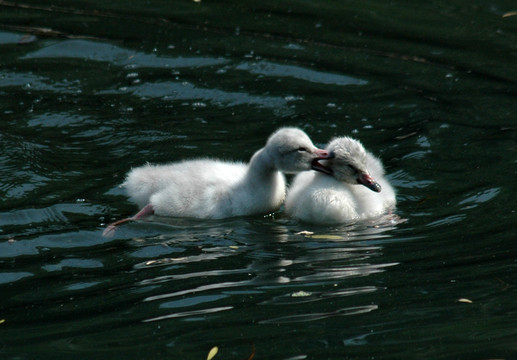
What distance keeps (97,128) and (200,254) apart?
8.96ft

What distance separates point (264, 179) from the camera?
6590 millimetres

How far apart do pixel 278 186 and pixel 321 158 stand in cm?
45

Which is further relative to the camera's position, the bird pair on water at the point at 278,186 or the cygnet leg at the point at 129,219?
the bird pair on water at the point at 278,186

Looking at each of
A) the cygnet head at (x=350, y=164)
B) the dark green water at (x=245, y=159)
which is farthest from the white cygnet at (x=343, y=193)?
the dark green water at (x=245, y=159)

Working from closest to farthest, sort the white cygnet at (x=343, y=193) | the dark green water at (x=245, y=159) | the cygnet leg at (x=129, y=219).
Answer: the dark green water at (x=245, y=159) → the cygnet leg at (x=129, y=219) → the white cygnet at (x=343, y=193)

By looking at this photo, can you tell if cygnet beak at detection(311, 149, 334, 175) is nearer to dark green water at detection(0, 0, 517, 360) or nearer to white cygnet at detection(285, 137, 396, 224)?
white cygnet at detection(285, 137, 396, 224)

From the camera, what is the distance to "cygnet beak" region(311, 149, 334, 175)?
646 cm

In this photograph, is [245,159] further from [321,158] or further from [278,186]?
[321,158]

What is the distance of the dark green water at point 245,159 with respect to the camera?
448 cm

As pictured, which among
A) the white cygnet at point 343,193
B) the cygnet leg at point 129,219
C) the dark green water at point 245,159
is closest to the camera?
the dark green water at point 245,159

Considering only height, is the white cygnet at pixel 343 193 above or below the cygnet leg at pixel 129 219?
above

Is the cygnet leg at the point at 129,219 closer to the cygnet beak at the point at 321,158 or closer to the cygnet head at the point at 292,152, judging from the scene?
the cygnet head at the point at 292,152

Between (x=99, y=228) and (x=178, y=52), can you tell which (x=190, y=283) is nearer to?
(x=99, y=228)

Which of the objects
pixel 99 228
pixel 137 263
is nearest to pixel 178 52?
pixel 99 228
